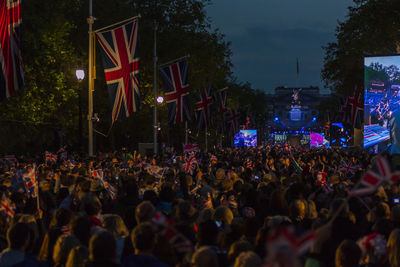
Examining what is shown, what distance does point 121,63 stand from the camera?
66.5 feet

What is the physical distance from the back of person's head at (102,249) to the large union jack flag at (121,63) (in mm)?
15313

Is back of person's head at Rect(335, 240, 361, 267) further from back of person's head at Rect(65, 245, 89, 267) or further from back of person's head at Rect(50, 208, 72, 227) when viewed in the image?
back of person's head at Rect(50, 208, 72, 227)

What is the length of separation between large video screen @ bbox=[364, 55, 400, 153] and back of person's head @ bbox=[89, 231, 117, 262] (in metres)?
30.0

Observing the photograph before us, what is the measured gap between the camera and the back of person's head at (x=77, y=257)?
5.38 m

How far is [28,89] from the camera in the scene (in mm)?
26406

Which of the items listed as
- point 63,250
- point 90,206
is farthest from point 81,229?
point 90,206

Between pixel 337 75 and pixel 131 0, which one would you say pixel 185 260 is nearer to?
pixel 131 0

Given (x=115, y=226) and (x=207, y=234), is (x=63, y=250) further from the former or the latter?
(x=207, y=234)

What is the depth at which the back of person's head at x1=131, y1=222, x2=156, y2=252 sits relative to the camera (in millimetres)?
5270

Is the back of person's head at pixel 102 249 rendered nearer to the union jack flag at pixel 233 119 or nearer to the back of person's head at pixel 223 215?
the back of person's head at pixel 223 215

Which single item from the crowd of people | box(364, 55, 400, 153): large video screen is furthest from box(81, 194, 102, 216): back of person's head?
box(364, 55, 400, 153): large video screen

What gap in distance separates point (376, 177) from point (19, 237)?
3.03 metres

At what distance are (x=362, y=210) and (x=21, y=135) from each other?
21754 mm

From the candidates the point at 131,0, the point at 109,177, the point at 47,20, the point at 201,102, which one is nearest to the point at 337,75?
the point at 131,0
